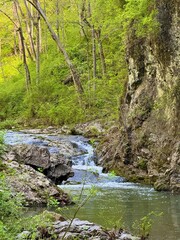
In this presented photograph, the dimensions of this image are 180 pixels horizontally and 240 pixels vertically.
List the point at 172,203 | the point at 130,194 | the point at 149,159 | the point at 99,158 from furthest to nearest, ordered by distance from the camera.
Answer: the point at 99,158 < the point at 149,159 < the point at 130,194 < the point at 172,203

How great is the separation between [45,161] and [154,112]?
429cm

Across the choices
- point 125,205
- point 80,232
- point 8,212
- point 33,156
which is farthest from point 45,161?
point 8,212

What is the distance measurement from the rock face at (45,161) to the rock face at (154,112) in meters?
2.34

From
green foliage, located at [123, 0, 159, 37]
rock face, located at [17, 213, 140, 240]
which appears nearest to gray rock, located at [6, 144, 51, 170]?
green foliage, located at [123, 0, 159, 37]

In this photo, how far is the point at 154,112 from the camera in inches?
640

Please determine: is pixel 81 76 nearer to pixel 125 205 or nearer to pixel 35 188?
pixel 35 188

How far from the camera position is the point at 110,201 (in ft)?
38.5

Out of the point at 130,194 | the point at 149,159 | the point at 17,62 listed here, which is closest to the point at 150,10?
the point at 149,159

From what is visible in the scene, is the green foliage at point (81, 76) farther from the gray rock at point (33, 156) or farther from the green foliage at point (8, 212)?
the green foliage at point (8, 212)

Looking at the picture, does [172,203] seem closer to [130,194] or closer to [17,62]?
[130,194]

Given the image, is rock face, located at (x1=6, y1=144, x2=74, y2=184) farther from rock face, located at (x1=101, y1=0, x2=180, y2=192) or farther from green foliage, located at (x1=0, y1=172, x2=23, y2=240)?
green foliage, located at (x1=0, y1=172, x2=23, y2=240)

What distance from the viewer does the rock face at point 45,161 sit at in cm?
1428

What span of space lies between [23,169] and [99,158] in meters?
6.58

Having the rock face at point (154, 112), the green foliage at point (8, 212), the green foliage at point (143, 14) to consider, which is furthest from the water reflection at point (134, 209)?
the green foliage at point (143, 14)
